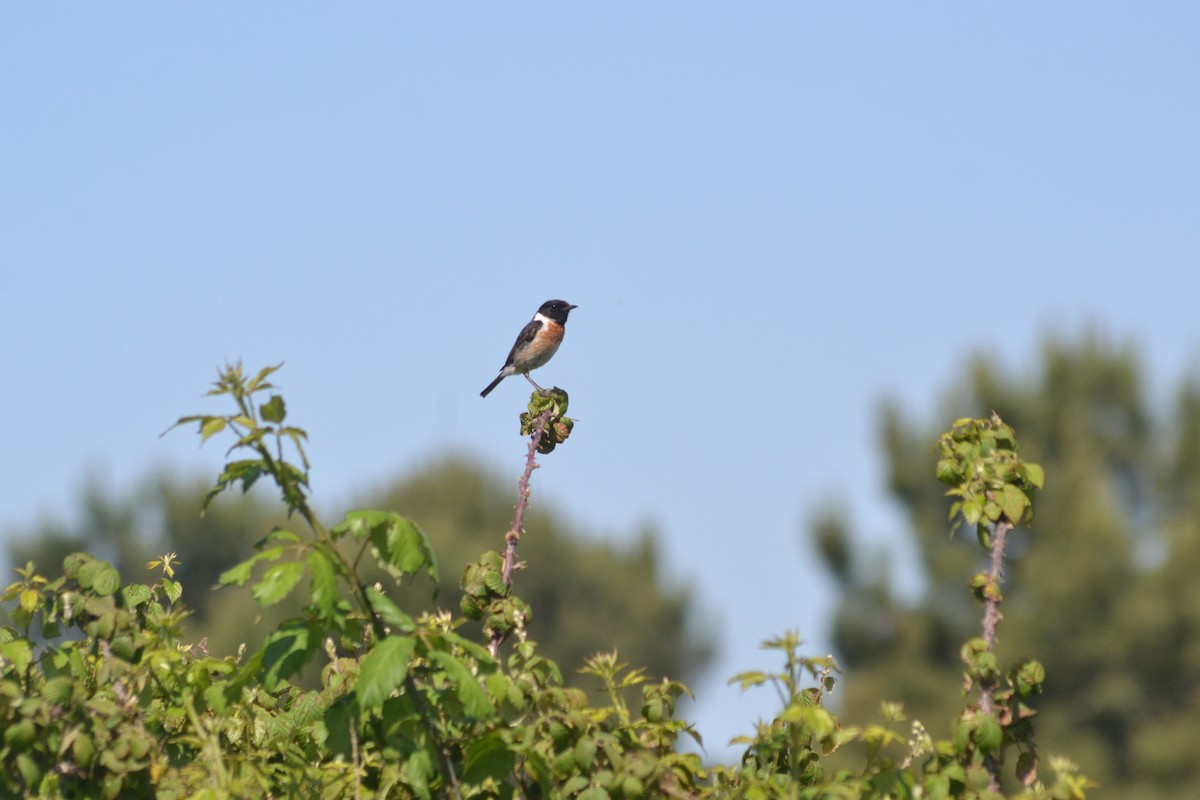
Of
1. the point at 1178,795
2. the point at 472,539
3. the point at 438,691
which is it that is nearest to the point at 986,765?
the point at 438,691

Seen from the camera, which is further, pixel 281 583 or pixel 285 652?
pixel 285 652

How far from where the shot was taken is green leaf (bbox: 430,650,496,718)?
294 centimetres

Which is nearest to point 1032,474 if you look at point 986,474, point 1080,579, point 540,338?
point 986,474

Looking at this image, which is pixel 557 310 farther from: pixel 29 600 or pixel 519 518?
pixel 29 600

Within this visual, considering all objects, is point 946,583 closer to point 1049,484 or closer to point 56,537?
point 1049,484

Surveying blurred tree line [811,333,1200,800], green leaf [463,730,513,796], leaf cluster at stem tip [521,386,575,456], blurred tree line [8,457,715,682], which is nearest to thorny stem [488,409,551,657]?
leaf cluster at stem tip [521,386,575,456]

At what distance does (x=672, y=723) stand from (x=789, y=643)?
537 mm

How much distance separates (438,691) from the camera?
11.0ft

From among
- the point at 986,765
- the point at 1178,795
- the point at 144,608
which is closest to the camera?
the point at 986,765

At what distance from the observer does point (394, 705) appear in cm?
319

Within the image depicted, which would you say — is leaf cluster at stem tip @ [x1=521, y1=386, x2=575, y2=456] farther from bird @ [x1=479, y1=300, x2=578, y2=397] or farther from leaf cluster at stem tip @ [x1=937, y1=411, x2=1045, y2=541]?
bird @ [x1=479, y1=300, x2=578, y2=397]

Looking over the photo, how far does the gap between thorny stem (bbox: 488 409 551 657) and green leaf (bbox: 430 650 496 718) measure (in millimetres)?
678

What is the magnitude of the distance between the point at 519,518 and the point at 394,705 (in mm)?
1079

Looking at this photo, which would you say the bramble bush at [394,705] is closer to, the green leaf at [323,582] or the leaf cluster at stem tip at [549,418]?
the green leaf at [323,582]
